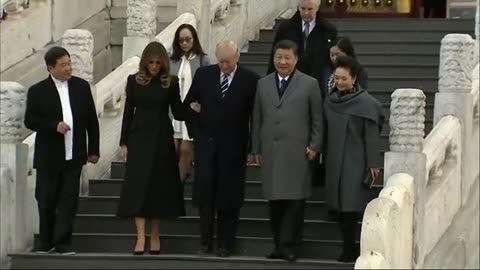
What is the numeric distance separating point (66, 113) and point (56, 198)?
0.73m

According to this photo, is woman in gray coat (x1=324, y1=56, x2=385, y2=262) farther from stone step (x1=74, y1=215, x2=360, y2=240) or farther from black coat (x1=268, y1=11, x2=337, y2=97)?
black coat (x1=268, y1=11, x2=337, y2=97)

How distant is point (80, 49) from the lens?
13352 millimetres

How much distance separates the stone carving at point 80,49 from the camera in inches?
523

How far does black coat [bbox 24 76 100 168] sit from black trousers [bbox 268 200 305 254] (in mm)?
1664

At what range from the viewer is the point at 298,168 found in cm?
1138

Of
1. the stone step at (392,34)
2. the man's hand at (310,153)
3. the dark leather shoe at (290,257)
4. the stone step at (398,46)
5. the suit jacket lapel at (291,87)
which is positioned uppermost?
the stone step at (392,34)

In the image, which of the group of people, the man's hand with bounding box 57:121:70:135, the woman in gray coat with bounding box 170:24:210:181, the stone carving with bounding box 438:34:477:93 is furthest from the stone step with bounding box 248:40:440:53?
the man's hand with bounding box 57:121:70:135

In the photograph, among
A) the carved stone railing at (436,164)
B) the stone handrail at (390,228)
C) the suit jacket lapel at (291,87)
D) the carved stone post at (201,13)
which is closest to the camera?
the stone handrail at (390,228)

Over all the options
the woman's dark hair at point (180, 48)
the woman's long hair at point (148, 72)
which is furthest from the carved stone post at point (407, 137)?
the woman's dark hair at point (180, 48)

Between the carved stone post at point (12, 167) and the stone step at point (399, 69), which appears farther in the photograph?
the stone step at point (399, 69)

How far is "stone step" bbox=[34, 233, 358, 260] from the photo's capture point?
38.6 ft

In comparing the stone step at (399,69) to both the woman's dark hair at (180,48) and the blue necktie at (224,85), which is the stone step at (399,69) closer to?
the woman's dark hair at (180,48)

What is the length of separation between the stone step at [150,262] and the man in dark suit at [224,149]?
0.29 metres

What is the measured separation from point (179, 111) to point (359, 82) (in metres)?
1.61
